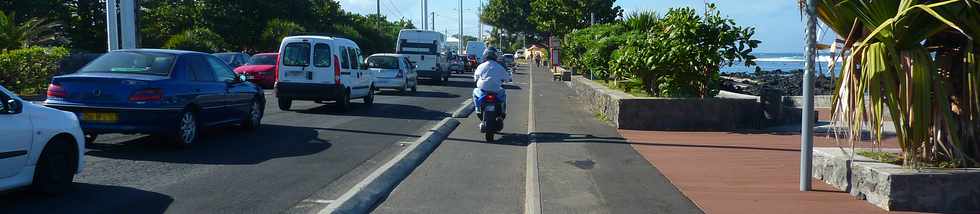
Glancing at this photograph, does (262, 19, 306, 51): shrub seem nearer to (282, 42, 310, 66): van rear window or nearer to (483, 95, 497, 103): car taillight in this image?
(282, 42, 310, 66): van rear window

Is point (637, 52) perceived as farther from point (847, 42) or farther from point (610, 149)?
point (847, 42)

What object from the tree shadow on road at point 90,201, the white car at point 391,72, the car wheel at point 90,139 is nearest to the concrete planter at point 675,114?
the car wheel at point 90,139

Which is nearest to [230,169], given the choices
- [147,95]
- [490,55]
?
[147,95]

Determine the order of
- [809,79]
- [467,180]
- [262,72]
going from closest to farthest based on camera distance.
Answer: [809,79] → [467,180] → [262,72]

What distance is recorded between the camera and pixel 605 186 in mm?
8102

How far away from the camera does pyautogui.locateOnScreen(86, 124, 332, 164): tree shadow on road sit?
971 centimetres

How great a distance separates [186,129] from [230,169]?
2.08 meters

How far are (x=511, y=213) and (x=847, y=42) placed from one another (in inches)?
134

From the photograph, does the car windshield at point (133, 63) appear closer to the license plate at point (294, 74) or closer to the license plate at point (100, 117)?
the license plate at point (100, 117)

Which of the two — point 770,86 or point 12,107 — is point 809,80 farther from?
point 770,86

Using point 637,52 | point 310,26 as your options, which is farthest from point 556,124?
point 310,26

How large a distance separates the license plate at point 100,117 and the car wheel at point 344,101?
25.8ft

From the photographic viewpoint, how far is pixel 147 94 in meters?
9.96

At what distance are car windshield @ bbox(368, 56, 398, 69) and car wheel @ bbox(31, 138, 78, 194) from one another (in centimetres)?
1910
